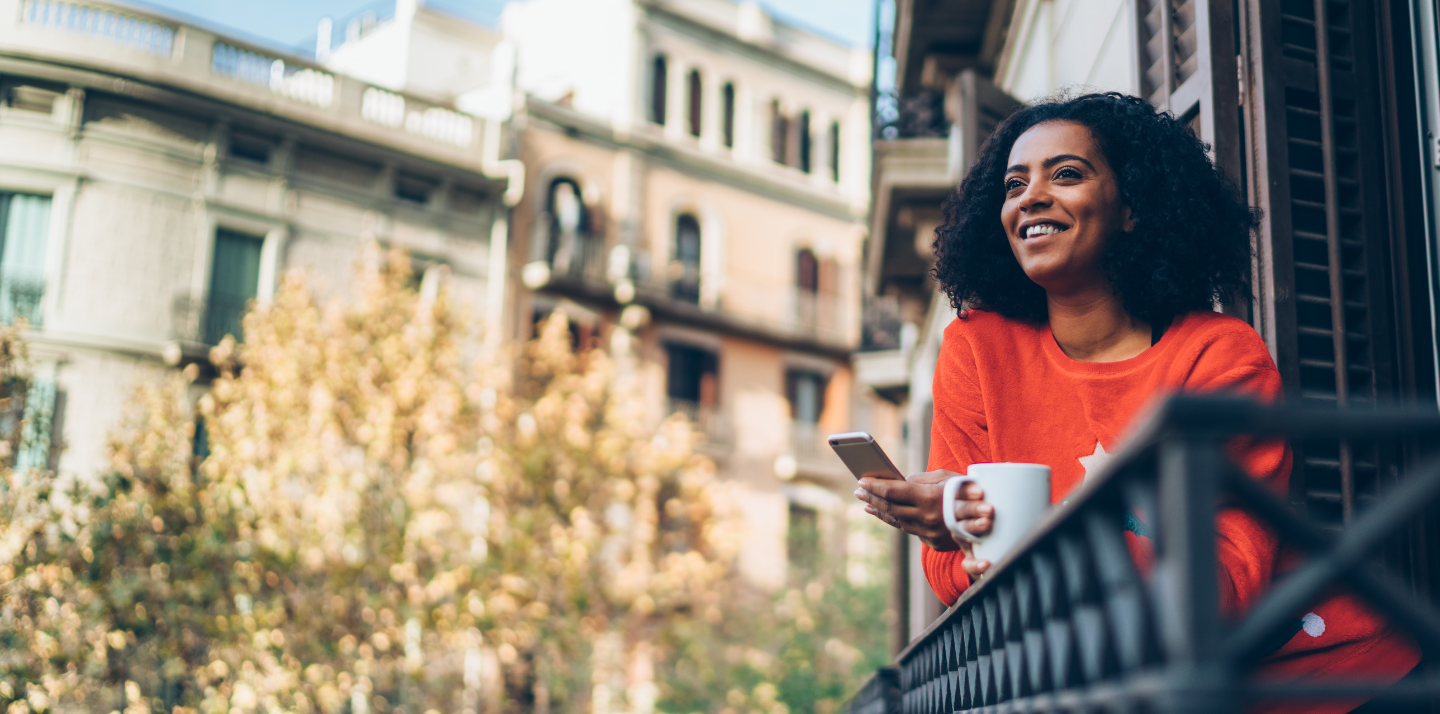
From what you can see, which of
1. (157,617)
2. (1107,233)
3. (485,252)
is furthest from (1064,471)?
(485,252)

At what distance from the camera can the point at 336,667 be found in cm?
1430

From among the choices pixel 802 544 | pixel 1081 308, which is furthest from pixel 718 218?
pixel 1081 308

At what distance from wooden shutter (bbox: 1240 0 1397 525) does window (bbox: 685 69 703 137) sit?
23399 mm

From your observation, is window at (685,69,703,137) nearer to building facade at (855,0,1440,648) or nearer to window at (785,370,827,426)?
window at (785,370,827,426)

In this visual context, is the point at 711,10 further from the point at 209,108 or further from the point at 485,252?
the point at 209,108

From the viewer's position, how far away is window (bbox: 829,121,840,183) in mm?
28573

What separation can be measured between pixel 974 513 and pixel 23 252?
1922cm

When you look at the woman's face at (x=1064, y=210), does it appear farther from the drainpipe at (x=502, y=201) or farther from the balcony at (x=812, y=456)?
the balcony at (x=812, y=456)

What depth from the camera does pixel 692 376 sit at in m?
25.5

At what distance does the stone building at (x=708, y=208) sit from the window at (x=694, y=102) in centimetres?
4

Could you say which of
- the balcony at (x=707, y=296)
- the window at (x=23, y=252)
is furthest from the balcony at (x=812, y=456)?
the window at (x=23, y=252)

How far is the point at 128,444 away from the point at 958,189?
15.3 meters

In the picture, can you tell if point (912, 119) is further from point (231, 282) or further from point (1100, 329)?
point (231, 282)

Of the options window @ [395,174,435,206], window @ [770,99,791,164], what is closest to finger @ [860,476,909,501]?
window @ [395,174,435,206]
